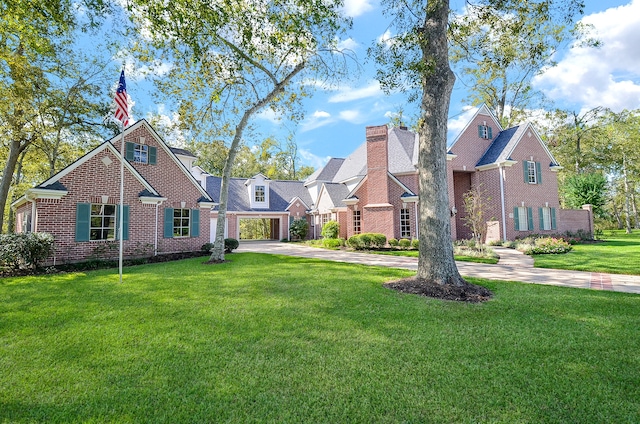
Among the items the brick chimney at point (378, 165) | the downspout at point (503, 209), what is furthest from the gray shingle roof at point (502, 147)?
the brick chimney at point (378, 165)

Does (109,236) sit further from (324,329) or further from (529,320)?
(529,320)

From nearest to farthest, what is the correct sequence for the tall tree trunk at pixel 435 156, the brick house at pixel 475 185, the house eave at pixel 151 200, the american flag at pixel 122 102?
the tall tree trunk at pixel 435 156, the american flag at pixel 122 102, the house eave at pixel 151 200, the brick house at pixel 475 185

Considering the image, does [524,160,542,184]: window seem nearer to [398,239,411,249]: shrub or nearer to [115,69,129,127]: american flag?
[398,239,411,249]: shrub

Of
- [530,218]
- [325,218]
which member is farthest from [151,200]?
[530,218]

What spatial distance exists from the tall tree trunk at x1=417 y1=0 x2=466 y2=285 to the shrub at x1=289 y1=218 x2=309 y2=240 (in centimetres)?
1856

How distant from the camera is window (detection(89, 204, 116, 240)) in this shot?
1191 cm

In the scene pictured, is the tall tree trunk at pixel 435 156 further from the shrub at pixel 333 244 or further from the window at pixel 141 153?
the window at pixel 141 153

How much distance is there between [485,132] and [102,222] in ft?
75.1

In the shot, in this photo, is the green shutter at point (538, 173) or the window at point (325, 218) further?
the window at point (325, 218)

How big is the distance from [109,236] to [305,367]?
12.5m

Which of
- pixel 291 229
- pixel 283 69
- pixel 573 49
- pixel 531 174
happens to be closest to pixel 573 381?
pixel 283 69

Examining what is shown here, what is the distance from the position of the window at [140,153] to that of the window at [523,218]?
834 inches

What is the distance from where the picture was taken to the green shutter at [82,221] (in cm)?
1133

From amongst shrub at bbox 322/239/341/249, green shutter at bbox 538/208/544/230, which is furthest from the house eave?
green shutter at bbox 538/208/544/230
